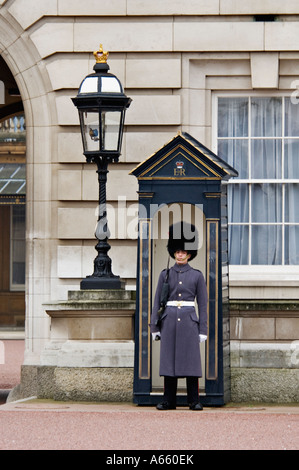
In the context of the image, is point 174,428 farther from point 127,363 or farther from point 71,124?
point 71,124

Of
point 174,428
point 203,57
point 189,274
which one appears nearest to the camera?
point 174,428

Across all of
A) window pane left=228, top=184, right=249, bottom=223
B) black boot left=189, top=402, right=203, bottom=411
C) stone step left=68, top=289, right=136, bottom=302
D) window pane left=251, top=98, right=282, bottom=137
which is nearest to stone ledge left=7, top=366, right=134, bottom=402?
stone step left=68, top=289, right=136, bottom=302

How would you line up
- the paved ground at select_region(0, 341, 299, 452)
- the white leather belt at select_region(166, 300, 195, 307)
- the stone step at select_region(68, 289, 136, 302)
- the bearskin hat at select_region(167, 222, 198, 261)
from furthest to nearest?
the stone step at select_region(68, 289, 136, 302) → the bearskin hat at select_region(167, 222, 198, 261) → the white leather belt at select_region(166, 300, 195, 307) → the paved ground at select_region(0, 341, 299, 452)

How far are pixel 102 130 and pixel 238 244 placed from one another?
2.17m

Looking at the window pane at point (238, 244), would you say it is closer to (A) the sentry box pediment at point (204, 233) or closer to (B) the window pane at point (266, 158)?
(B) the window pane at point (266, 158)

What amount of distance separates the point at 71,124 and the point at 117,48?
0.90 m

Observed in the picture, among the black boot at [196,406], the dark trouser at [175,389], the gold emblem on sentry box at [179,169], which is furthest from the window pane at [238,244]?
the black boot at [196,406]

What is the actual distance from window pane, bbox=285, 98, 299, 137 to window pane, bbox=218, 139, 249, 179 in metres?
0.45

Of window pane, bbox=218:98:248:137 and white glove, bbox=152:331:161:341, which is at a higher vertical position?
window pane, bbox=218:98:248:137

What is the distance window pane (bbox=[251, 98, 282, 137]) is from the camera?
14.4m

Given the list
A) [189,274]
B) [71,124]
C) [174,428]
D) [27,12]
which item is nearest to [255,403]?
[189,274]

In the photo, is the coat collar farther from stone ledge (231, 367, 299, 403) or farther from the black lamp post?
stone ledge (231, 367, 299, 403)

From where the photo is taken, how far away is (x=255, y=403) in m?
13.1

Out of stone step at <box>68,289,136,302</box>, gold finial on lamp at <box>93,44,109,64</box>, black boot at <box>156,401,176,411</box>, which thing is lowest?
black boot at <box>156,401,176,411</box>
